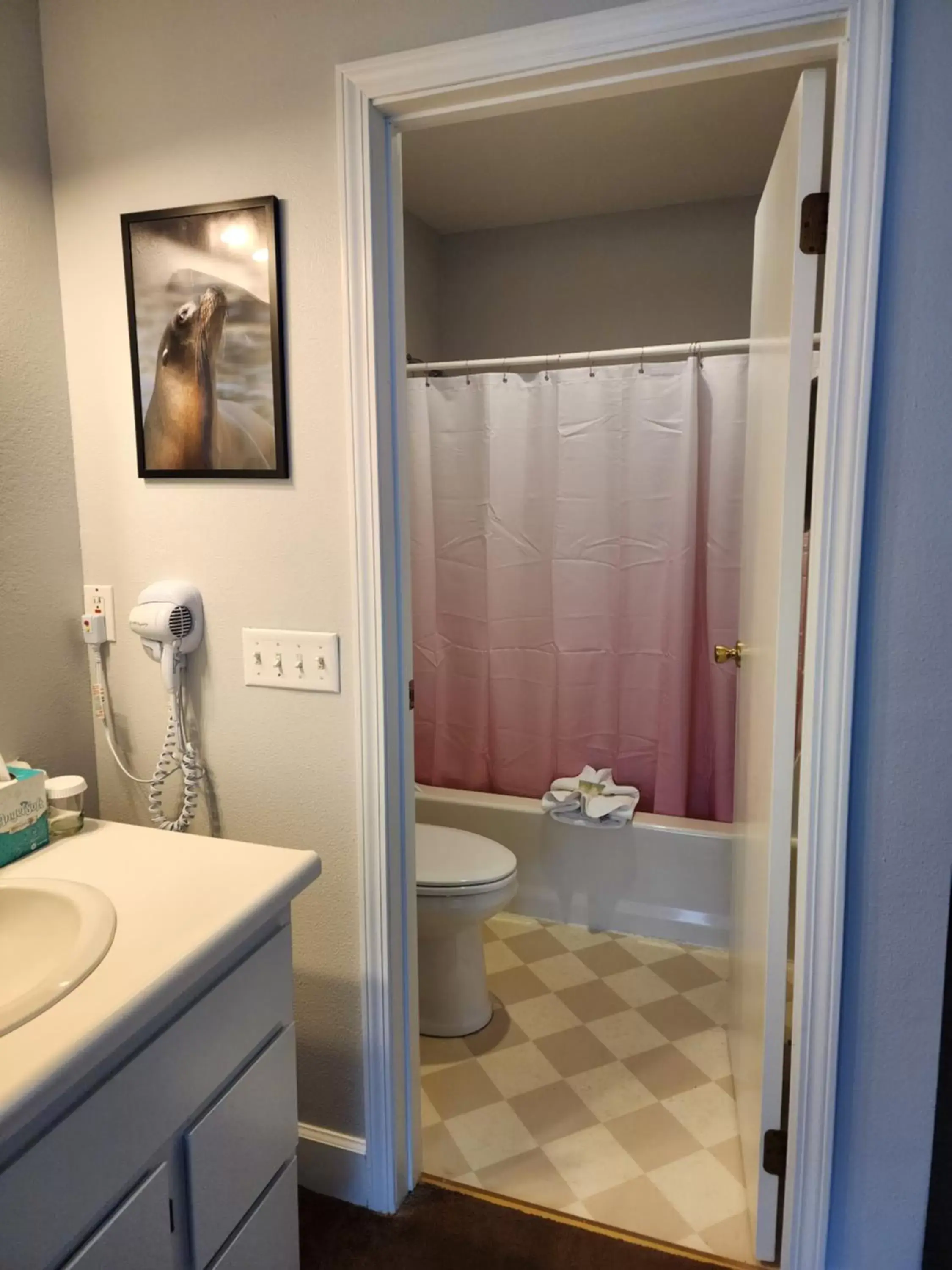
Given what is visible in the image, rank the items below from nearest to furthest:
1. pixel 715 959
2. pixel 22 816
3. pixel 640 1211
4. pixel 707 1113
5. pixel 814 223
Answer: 1. pixel 814 223
2. pixel 22 816
3. pixel 640 1211
4. pixel 707 1113
5. pixel 715 959

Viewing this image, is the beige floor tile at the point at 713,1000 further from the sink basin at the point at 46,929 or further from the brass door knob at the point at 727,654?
the sink basin at the point at 46,929

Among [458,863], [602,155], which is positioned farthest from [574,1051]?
[602,155]

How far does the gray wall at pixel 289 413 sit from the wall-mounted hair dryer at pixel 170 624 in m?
0.03

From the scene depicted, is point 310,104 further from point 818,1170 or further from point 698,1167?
point 698,1167

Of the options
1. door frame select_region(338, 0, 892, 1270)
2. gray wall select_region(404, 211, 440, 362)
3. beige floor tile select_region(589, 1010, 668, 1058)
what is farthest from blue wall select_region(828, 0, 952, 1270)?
gray wall select_region(404, 211, 440, 362)

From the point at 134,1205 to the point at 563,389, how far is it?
7.49 feet

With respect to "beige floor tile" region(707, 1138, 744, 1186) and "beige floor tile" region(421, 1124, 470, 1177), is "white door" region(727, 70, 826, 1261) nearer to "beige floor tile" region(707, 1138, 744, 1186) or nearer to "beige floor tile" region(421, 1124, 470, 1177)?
"beige floor tile" region(707, 1138, 744, 1186)

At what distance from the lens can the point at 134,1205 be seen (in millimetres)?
997

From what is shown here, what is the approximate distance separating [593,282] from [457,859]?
89.7 inches

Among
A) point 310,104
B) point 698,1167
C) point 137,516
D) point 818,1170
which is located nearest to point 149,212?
point 310,104

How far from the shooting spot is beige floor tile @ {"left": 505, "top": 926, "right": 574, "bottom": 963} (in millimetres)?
2574

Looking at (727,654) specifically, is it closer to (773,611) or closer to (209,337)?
(773,611)

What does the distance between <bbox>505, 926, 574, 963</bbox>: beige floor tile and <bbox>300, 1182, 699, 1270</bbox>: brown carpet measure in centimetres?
89

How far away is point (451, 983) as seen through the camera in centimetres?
220
